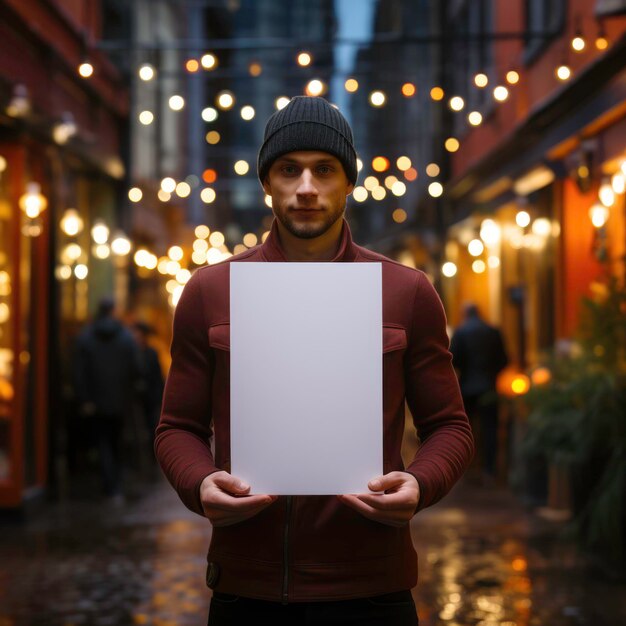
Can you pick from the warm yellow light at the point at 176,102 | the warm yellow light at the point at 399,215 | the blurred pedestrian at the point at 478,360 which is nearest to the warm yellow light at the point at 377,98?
the warm yellow light at the point at 176,102

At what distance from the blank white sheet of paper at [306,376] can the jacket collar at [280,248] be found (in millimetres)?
322

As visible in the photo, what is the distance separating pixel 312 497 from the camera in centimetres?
291

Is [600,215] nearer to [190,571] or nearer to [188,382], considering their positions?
[190,571]

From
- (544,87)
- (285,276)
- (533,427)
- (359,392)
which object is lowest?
(533,427)

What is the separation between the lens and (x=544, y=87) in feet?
49.1

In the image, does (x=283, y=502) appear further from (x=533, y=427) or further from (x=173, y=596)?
Result: (x=533, y=427)

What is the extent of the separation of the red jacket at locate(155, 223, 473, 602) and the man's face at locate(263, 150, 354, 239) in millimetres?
125

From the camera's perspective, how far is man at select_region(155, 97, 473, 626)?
2877 mm

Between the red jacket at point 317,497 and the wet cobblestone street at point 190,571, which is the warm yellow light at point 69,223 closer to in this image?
the wet cobblestone street at point 190,571

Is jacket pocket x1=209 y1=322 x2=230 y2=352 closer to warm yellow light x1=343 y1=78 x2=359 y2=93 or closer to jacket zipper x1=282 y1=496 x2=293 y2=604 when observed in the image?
jacket zipper x1=282 y1=496 x2=293 y2=604

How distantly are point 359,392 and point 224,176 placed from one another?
43.1 meters

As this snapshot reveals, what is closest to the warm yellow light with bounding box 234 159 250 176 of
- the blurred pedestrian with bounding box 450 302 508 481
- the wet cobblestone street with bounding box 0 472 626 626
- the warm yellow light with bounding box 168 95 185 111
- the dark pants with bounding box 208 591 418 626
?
the warm yellow light with bounding box 168 95 185 111

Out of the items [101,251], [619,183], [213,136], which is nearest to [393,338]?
[619,183]

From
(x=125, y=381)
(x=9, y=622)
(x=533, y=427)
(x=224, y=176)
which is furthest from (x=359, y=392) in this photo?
(x=224, y=176)
